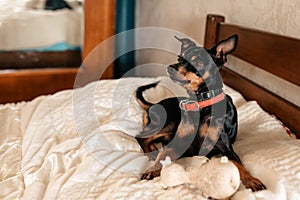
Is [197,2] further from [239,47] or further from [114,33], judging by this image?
[114,33]

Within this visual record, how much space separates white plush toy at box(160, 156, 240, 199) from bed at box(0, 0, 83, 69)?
157 cm

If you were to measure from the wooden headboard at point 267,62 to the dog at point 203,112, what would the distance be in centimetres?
26

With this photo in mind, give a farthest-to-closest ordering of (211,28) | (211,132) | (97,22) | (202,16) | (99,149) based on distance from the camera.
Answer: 1. (97,22)
2. (202,16)
3. (211,28)
4. (99,149)
5. (211,132)

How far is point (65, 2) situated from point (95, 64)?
420 mm

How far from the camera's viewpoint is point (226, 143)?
957 millimetres

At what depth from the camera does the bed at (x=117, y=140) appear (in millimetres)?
911

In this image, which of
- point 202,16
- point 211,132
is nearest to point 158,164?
point 211,132

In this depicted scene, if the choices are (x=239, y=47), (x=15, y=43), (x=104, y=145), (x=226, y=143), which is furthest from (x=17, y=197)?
(x=15, y=43)

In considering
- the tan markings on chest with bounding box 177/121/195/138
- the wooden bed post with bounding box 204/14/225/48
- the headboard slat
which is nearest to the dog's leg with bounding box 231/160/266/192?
the tan markings on chest with bounding box 177/121/195/138

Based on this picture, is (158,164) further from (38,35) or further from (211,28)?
(38,35)

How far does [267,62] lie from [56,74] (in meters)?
1.48

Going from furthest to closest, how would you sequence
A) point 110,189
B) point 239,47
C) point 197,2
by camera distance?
point 197,2
point 239,47
point 110,189

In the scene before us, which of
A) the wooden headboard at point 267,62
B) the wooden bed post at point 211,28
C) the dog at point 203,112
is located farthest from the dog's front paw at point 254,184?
the wooden bed post at point 211,28

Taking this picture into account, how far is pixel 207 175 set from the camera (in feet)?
2.73
